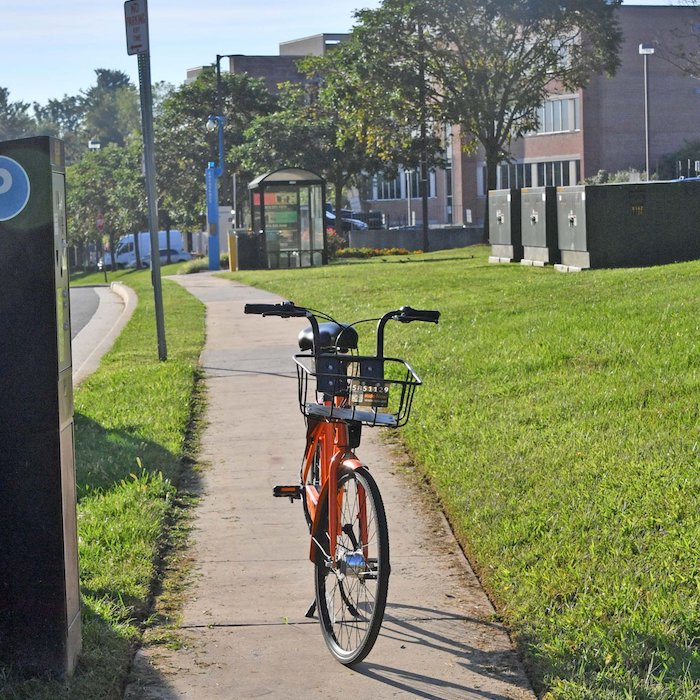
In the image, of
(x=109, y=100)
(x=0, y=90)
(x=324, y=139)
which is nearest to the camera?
(x=324, y=139)

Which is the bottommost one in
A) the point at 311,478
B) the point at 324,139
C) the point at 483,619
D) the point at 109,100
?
the point at 483,619

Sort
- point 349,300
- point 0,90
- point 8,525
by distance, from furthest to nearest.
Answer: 1. point 0,90
2. point 349,300
3. point 8,525

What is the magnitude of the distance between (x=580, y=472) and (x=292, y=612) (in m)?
2.25

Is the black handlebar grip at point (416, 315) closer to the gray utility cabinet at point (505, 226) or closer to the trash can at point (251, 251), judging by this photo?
the gray utility cabinet at point (505, 226)

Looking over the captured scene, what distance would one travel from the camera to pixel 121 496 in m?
6.95

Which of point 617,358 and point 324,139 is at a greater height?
point 324,139

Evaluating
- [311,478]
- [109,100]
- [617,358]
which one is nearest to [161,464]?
[311,478]

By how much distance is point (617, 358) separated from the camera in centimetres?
1012

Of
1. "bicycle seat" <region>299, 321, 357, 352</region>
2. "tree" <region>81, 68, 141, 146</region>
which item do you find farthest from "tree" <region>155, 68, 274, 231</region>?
"tree" <region>81, 68, 141, 146</region>

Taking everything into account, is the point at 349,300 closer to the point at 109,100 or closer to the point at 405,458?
the point at 405,458

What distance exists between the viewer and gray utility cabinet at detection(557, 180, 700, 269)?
22219 mm

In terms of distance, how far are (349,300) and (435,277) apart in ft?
15.4

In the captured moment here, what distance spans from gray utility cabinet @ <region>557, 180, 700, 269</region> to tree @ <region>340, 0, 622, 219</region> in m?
17.0

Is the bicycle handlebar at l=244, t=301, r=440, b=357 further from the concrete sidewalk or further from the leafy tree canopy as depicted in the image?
the leafy tree canopy
